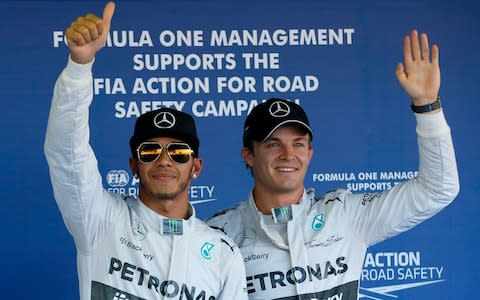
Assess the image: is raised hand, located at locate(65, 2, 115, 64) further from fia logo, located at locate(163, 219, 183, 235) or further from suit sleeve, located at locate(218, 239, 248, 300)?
suit sleeve, located at locate(218, 239, 248, 300)

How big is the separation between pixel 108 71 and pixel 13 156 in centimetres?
50

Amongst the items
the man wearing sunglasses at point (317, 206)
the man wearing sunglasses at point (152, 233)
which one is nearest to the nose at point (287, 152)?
the man wearing sunglasses at point (317, 206)

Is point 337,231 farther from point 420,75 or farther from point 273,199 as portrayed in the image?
point 420,75

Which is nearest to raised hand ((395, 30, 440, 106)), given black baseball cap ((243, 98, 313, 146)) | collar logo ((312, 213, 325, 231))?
black baseball cap ((243, 98, 313, 146))

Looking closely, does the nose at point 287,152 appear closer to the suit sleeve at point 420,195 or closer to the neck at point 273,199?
the neck at point 273,199

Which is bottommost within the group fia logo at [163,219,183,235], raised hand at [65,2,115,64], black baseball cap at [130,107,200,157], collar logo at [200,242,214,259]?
collar logo at [200,242,214,259]

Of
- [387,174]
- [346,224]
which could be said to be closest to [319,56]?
[387,174]

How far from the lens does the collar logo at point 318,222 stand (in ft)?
8.08

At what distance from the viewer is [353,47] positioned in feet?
11.4

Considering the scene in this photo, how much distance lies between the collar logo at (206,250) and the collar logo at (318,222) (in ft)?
1.07

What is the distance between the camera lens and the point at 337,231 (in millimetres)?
2449

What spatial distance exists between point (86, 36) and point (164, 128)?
1.40 feet

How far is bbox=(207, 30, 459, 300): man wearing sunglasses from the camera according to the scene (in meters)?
2.32

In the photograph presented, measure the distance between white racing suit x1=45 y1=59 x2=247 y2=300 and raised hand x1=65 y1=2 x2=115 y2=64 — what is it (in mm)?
223
